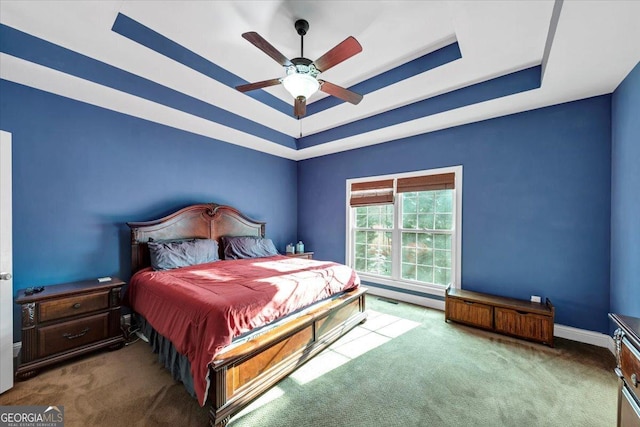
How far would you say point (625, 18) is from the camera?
1.66 meters

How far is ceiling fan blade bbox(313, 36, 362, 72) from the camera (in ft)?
6.00

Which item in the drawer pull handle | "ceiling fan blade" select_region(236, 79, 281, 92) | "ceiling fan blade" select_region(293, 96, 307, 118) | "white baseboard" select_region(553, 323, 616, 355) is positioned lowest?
A: "white baseboard" select_region(553, 323, 616, 355)

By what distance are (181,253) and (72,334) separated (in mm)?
1186

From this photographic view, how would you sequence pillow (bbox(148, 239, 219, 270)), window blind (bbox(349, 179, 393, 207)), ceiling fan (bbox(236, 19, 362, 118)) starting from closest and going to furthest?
ceiling fan (bbox(236, 19, 362, 118))
pillow (bbox(148, 239, 219, 270))
window blind (bbox(349, 179, 393, 207))

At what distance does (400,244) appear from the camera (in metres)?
4.18

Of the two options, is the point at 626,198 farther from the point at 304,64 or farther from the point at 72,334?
the point at 72,334

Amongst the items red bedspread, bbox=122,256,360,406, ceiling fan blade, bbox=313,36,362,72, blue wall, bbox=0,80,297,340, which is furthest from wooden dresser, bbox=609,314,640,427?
blue wall, bbox=0,80,297,340

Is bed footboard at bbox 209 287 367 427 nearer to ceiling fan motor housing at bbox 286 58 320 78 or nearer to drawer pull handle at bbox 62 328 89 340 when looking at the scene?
drawer pull handle at bbox 62 328 89 340

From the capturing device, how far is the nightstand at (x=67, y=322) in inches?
83.9

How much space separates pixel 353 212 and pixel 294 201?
4.72 feet

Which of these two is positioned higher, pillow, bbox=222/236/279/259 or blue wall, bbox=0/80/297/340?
blue wall, bbox=0/80/297/340

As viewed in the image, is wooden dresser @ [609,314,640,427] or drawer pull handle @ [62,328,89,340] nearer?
wooden dresser @ [609,314,640,427]

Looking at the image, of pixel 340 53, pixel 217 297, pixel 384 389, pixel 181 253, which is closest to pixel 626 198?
pixel 384 389

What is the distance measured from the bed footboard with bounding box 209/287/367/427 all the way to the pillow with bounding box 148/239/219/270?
5.70ft
